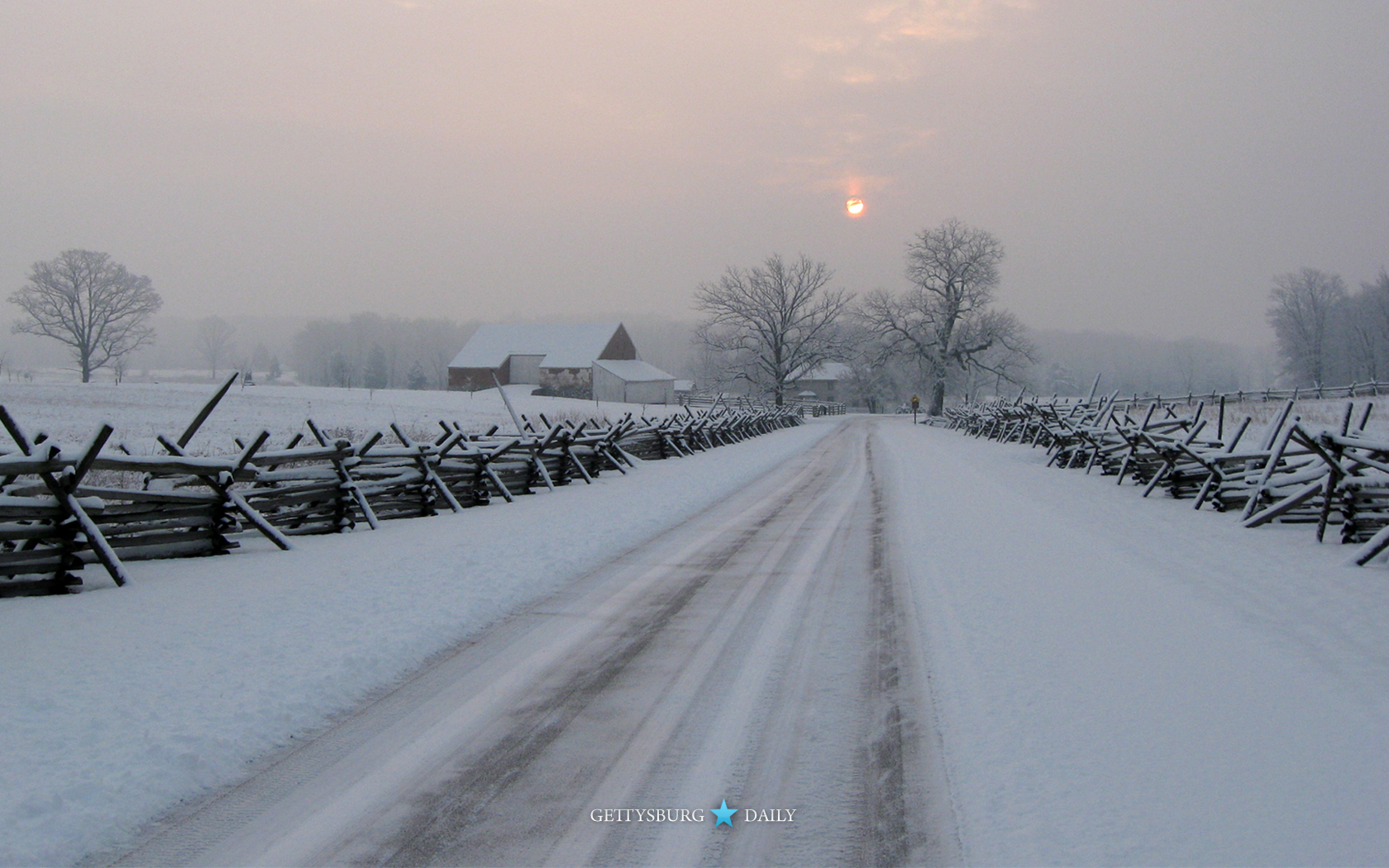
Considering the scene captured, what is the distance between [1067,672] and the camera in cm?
451

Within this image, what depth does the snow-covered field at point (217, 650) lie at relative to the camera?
10.6 feet

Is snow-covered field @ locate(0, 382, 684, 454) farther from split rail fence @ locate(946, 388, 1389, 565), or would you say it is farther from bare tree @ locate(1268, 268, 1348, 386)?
bare tree @ locate(1268, 268, 1348, 386)

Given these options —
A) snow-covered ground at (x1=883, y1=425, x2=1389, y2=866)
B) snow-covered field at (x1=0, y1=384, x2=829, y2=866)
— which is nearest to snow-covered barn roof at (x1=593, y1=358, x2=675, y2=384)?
snow-covered field at (x1=0, y1=384, x2=829, y2=866)

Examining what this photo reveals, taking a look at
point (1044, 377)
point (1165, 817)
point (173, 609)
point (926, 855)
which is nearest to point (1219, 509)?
point (1165, 817)

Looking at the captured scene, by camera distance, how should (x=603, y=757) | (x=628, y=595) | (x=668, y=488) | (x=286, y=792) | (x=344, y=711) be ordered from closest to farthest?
1. (x=286, y=792)
2. (x=603, y=757)
3. (x=344, y=711)
4. (x=628, y=595)
5. (x=668, y=488)

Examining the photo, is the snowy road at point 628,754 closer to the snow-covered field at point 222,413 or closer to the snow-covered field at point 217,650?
the snow-covered field at point 217,650

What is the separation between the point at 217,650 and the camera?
16.0 feet

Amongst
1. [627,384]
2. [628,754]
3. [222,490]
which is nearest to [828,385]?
[627,384]

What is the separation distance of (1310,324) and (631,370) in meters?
59.3

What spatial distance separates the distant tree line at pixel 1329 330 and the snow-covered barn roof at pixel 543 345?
5685 centimetres

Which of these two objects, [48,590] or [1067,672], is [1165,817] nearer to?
[1067,672]

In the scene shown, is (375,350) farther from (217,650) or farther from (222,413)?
(217,650)

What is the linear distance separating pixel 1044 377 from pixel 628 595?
135059 mm

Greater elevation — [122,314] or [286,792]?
[122,314]
